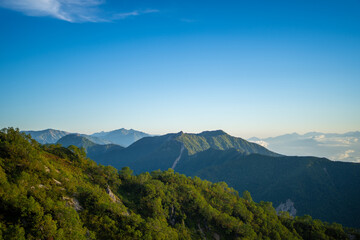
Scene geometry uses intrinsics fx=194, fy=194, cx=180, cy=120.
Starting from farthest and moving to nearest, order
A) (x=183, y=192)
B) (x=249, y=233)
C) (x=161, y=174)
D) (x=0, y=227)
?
(x=161, y=174)
(x=183, y=192)
(x=249, y=233)
(x=0, y=227)

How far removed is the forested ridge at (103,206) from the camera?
48000 millimetres

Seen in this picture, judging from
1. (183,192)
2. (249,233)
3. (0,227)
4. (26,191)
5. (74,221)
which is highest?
(26,191)

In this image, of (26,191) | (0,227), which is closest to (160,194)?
(26,191)

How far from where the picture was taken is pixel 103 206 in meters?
67.9

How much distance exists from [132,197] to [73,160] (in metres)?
39.1

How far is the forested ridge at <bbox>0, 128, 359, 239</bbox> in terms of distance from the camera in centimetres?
4800

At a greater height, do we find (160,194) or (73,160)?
(73,160)

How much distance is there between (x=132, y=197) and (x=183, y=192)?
3715 centimetres

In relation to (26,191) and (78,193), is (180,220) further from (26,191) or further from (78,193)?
(26,191)

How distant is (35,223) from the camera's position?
1854 inches

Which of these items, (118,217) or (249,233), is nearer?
(118,217)

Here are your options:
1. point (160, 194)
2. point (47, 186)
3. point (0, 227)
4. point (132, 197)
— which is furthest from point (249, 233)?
point (0, 227)

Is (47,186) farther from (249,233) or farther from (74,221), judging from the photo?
(249,233)

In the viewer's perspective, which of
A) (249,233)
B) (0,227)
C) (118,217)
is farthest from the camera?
(249,233)
